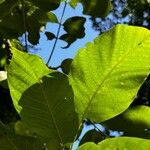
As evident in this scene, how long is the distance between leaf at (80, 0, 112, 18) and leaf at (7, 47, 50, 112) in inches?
42.3

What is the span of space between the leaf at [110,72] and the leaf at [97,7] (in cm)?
108

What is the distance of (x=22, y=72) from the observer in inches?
32.3

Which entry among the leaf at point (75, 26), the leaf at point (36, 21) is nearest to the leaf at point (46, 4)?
the leaf at point (36, 21)

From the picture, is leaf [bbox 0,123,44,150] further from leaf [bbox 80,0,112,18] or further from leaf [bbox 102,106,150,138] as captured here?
leaf [bbox 80,0,112,18]

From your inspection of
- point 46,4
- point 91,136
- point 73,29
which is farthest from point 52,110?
point 73,29

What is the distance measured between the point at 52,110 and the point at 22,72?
83mm

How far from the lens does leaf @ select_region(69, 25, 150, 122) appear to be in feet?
2.63

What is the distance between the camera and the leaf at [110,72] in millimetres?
801

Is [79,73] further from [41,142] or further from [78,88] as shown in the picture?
[41,142]

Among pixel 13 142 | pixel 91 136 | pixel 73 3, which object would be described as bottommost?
pixel 91 136

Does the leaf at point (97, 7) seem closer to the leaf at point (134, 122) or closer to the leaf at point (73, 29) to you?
the leaf at point (73, 29)

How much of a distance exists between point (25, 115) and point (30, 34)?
1209mm

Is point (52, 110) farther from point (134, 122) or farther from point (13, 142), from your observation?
point (134, 122)

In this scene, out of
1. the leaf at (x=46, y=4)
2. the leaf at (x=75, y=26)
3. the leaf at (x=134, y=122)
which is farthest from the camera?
the leaf at (x=75, y=26)
